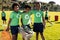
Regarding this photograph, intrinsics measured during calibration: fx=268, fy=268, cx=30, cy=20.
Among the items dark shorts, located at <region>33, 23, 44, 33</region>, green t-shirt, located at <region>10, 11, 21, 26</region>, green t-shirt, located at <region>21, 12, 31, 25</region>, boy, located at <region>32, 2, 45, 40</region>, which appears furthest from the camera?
dark shorts, located at <region>33, 23, 44, 33</region>

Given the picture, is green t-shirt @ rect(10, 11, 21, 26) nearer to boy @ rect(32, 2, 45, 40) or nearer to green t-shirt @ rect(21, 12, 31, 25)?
green t-shirt @ rect(21, 12, 31, 25)

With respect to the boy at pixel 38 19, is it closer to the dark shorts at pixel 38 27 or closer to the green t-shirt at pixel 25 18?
the dark shorts at pixel 38 27

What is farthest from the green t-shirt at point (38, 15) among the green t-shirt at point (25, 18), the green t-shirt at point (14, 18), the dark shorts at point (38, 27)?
the green t-shirt at point (14, 18)

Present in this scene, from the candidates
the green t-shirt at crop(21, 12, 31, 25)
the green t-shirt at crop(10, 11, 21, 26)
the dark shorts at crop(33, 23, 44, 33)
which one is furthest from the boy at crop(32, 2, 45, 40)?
the green t-shirt at crop(10, 11, 21, 26)

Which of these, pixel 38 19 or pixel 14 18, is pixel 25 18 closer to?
pixel 14 18

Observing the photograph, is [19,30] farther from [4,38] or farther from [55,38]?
[55,38]

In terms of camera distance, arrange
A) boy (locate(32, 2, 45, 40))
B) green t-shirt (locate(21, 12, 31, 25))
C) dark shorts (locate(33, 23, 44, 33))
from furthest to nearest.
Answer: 1. dark shorts (locate(33, 23, 44, 33))
2. boy (locate(32, 2, 45, 40))
3. green t-shirt (locate(21, 12, 31, 25))

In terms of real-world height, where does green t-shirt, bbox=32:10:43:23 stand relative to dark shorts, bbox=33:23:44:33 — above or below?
above

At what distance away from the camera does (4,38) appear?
9875mm

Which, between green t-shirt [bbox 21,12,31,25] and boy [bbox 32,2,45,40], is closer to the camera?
green t-shirt [bbox 21,12,31,25]

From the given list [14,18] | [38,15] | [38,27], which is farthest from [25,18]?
[38,27]

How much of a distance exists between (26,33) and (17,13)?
0.82m

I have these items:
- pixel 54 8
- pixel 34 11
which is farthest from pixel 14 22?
pixel 54 8

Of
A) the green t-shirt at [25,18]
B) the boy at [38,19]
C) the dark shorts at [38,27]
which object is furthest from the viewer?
the dark shorts at [38,27]
